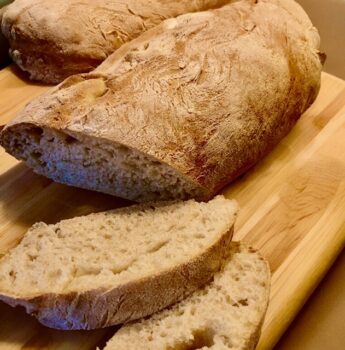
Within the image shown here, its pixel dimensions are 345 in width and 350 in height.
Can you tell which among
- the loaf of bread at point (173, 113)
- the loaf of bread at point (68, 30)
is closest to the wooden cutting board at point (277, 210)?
the loaf of bread at point (173, 113)

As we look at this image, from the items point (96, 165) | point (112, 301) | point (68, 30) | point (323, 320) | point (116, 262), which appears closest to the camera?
point (112, 301)

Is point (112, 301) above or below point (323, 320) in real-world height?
above

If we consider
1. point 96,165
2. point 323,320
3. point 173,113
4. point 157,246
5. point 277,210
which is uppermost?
point 173,113

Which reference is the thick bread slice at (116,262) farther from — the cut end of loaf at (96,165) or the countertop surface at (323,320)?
the countertop surface at (323,320)

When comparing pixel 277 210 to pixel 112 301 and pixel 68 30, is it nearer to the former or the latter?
pixel 112 301

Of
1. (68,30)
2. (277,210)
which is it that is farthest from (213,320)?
(68,30)

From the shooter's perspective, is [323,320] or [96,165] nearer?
[323,320]

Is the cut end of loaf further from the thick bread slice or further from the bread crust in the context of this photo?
the bread crust

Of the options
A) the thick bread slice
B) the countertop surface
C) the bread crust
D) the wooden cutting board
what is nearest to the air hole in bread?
the thick bread slice
